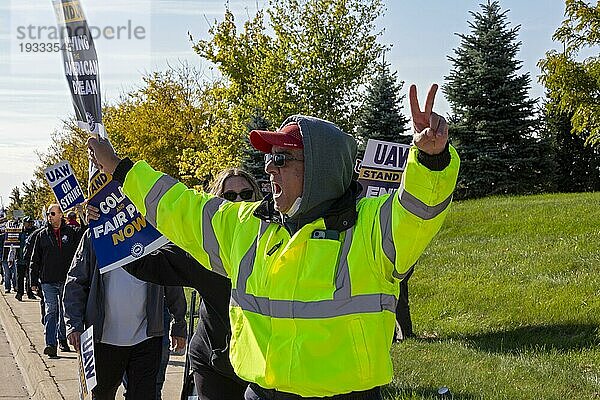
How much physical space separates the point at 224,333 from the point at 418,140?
2181mm

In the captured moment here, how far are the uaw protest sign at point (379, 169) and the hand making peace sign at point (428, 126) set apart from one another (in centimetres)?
549

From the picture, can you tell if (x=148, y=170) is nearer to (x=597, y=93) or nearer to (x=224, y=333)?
(x=224, y=333)

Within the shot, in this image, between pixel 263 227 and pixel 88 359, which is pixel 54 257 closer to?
pixel 88 359

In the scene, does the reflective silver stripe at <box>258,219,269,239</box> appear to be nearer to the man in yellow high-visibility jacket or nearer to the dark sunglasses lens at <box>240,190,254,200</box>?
the man in yellow high-visibility jacket

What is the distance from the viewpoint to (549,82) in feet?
73.0

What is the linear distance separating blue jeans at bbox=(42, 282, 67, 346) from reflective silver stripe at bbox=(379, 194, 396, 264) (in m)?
8.42

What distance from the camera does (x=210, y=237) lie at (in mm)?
3852

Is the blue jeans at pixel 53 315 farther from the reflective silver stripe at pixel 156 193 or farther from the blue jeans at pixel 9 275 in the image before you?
the blue jeans at pixel 9 275

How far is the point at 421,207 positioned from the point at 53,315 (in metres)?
9.56

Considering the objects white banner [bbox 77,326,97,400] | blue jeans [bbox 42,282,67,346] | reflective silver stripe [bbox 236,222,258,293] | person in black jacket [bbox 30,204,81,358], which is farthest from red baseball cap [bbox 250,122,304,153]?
person in black jacket [bbox 30,204,81,358]

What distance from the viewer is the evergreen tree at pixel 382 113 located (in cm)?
2952

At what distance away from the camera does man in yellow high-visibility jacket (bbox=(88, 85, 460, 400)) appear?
A: 10.1 feet

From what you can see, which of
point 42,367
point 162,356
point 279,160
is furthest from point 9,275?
point 279,160

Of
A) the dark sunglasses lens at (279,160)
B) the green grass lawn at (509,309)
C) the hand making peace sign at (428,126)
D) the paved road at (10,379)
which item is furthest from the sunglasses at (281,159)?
the paved road at (10,379)
